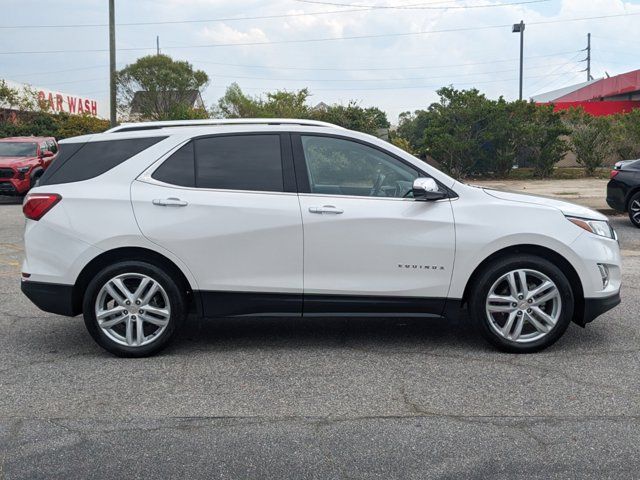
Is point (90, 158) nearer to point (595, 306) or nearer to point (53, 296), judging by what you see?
point (53, 296)

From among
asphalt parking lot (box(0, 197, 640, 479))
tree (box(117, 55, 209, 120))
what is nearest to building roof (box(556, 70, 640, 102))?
tree (box(117, 55, 209, 120))

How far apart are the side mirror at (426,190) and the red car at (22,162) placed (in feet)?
49.1

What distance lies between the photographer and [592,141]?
28.2m

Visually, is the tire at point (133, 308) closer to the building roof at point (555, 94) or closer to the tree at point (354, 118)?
the tree at point (354, 118)

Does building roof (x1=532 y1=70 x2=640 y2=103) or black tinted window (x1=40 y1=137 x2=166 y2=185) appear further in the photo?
building roof (x1=532 y1=70 x2=640 y2=103)

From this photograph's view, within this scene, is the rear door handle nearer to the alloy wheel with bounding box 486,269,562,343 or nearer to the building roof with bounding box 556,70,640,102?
the alloy wheel with bounding box 486,269,562,343

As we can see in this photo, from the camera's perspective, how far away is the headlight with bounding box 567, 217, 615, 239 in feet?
17.4

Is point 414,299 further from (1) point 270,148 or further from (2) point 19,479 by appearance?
(2) point 19,479

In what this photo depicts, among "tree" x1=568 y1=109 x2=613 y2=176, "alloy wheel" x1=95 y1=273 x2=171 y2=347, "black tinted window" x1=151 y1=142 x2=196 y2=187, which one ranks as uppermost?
"tree" x1=568 y1=109 x2=613 y2=176

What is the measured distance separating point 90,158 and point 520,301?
3.53 m

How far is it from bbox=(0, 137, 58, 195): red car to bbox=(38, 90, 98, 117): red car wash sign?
19230 millimetres

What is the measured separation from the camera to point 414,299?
17.1ft

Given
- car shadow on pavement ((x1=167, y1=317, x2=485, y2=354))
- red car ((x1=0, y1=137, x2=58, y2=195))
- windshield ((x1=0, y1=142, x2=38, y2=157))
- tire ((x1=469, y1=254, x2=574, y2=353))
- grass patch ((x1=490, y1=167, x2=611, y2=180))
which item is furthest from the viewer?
grass patch ((x1=490, y1=167, x2=611, y2=180))

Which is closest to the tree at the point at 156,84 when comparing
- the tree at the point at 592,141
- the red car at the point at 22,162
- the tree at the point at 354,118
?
the tree at the point at 354,118
